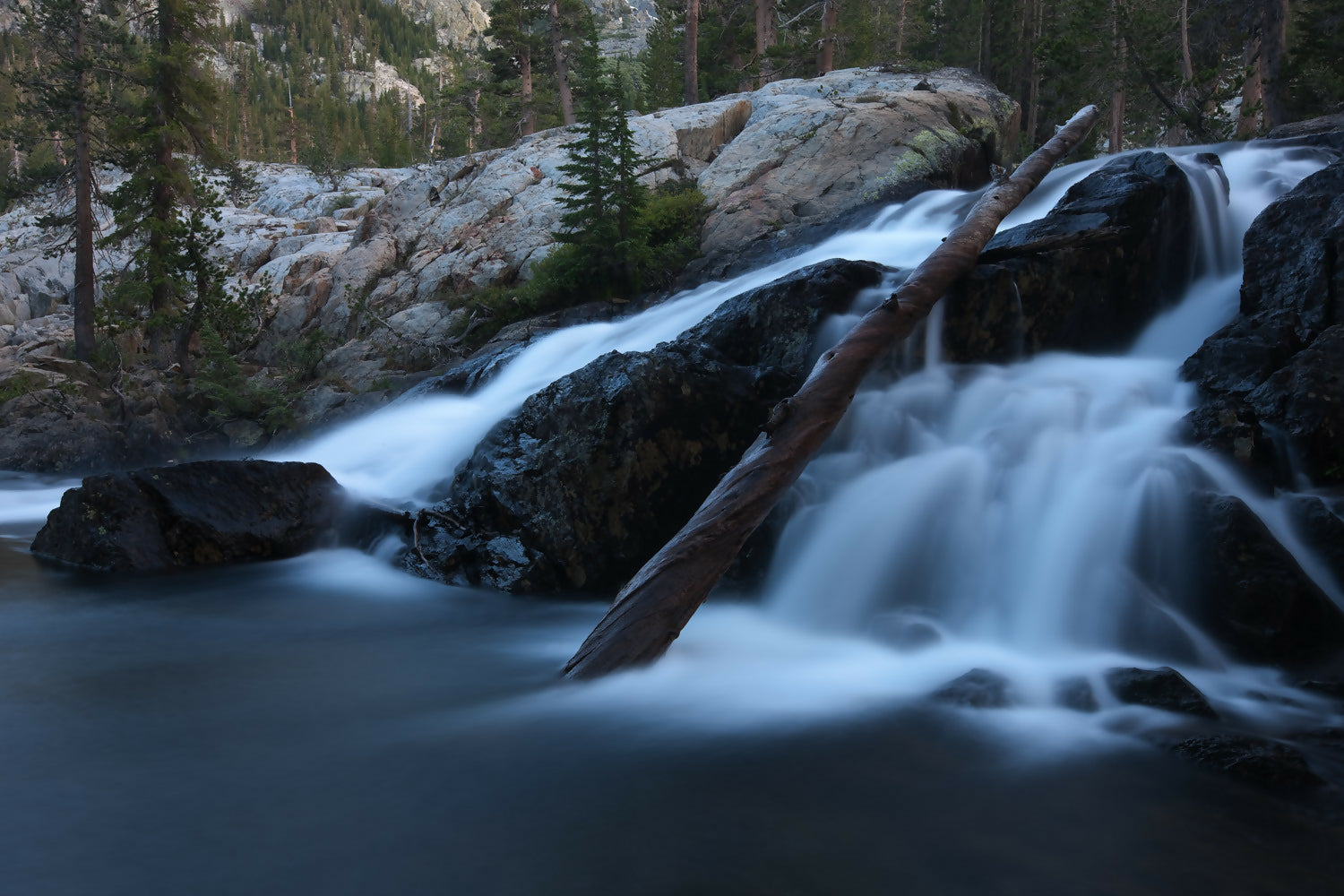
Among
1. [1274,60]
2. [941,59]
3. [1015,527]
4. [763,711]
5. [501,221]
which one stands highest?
[941,59]

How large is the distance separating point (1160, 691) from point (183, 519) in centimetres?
795

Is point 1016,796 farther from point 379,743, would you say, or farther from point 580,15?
point 580,15

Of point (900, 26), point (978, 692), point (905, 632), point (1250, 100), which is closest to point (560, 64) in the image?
point (900, 26)

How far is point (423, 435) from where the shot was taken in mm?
10648

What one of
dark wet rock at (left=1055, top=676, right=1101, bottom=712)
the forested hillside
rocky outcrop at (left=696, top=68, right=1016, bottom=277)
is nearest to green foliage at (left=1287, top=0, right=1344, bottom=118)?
the forested hillside

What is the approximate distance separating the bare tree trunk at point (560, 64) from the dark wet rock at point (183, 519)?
2341cm

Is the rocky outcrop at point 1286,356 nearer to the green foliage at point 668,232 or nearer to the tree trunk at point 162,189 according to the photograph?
the green foliage at point 668,232

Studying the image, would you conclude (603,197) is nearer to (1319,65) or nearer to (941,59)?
(1319,65)

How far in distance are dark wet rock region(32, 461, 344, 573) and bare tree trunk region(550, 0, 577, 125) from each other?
76.8ft

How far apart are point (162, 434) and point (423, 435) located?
288 inches

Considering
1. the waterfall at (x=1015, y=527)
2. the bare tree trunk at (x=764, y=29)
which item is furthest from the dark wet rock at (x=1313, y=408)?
the bare tree trunk at (x=764, y=29)

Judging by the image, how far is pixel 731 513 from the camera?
5.09m

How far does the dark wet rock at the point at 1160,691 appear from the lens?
4.15 m

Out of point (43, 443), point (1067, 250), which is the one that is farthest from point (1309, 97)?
point (43, 443)
